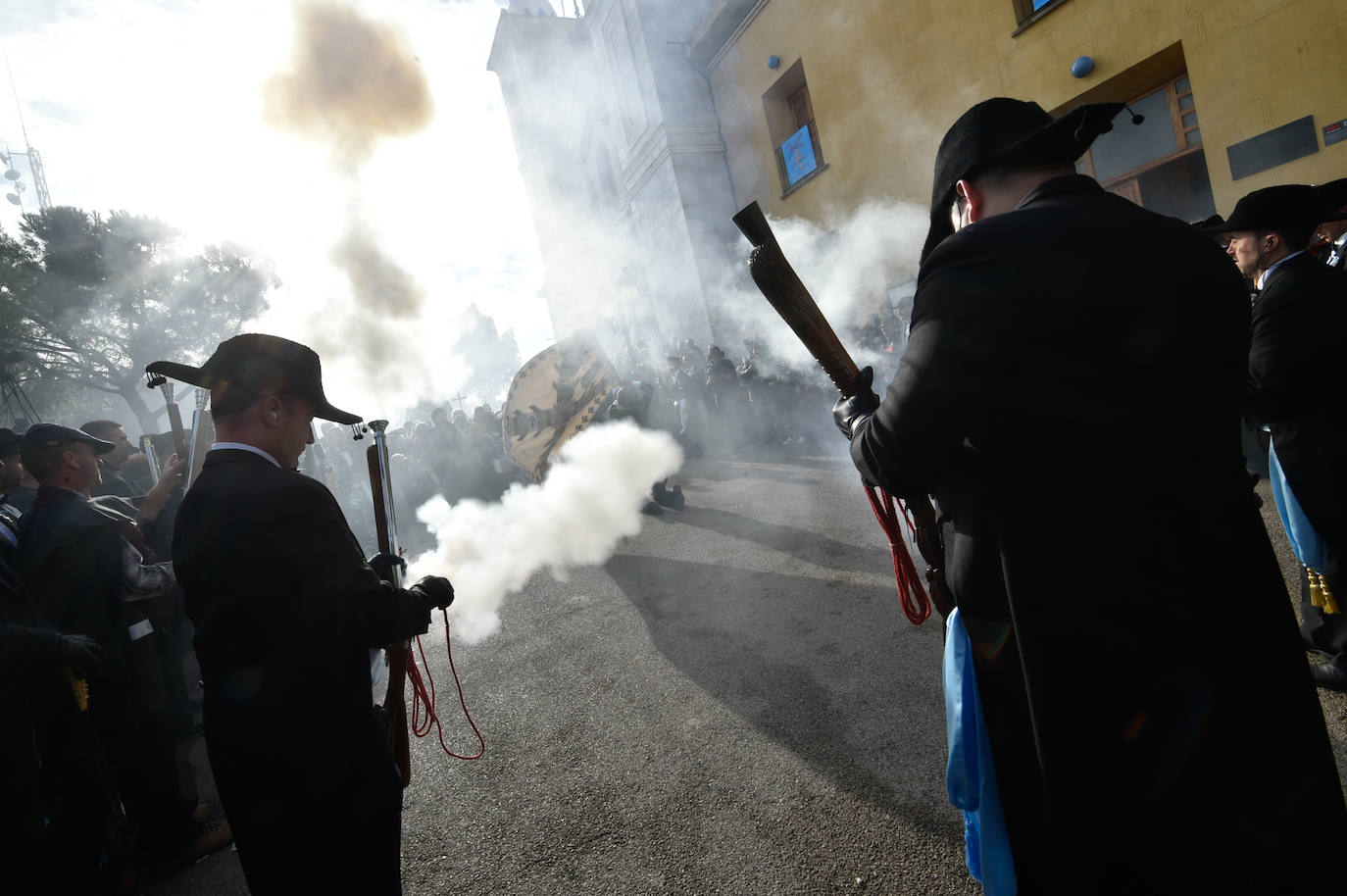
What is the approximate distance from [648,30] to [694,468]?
1155 cm

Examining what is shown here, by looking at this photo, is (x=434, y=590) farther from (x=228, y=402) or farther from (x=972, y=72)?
(x=972, y=72)

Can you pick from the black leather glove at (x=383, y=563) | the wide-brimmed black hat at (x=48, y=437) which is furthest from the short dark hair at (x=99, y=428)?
the black leather glove at (x=383, y=563)

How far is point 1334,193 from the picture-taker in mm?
2895

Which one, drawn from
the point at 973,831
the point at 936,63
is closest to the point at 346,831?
the point at 973,831

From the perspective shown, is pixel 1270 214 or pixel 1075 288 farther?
pixel 1270 214

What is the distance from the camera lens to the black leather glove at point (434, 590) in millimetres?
1981

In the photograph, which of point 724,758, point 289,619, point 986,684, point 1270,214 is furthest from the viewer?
point 724,758

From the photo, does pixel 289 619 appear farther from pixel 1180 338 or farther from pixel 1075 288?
pixel 1180 338

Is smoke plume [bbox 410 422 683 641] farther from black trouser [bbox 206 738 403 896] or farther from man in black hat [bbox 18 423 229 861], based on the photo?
black trouser [bbox 206 738 403 896]

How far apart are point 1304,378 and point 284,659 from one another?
3.70 metres

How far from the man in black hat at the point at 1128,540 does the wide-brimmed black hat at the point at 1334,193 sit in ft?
8.19

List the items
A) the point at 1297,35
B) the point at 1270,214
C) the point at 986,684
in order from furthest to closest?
1. the point at 1297,35
2. the point at 1270,214
3. the point at 986,684

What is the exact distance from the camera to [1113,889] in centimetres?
122

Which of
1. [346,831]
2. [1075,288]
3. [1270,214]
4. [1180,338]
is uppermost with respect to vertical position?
[1270,214]
